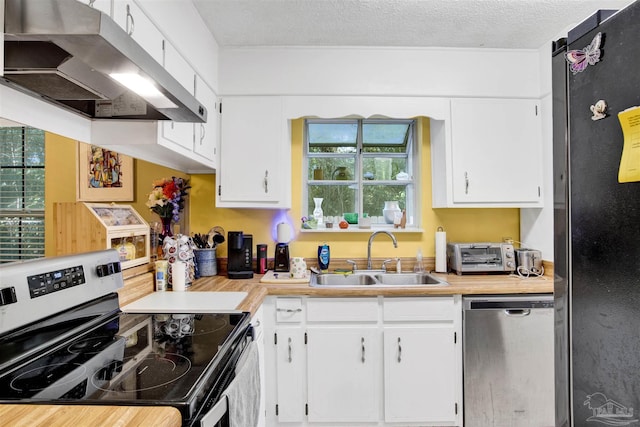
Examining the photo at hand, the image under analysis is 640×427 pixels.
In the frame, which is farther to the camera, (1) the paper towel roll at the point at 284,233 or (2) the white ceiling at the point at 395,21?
(1) the paper towel roll at the point at 284,233

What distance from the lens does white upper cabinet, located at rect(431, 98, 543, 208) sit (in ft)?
7.82

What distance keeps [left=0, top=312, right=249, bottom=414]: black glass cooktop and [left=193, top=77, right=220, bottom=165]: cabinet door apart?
1067 mm

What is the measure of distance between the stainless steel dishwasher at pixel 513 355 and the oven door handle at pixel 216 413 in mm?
1551

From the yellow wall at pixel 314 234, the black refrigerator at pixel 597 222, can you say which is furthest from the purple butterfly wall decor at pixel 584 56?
the yellow wall at pixel 314 234

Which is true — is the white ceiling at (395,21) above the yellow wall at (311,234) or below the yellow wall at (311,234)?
above

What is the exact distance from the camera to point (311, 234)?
8.77 feet

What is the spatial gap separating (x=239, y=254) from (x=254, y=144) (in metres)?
0.77

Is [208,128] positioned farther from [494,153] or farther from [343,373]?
[494,153]

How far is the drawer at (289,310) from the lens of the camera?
80.6 inches

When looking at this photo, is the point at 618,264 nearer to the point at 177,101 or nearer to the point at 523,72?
the point at 177,101

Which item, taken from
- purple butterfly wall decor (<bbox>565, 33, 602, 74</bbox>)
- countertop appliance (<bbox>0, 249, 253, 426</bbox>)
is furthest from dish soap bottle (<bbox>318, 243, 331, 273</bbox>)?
purple butterfly wall decor (<bbox>565, 33, 602, 74</bbox>)

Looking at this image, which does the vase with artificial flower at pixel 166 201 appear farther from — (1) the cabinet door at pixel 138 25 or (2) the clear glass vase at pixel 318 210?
(2) the clear glass vase at pixel 318 210

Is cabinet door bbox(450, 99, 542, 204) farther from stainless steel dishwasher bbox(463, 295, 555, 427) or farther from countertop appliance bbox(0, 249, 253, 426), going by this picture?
countertop appliance bbox(0, 249, 253, 426)

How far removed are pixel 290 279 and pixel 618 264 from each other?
1.72 metres
